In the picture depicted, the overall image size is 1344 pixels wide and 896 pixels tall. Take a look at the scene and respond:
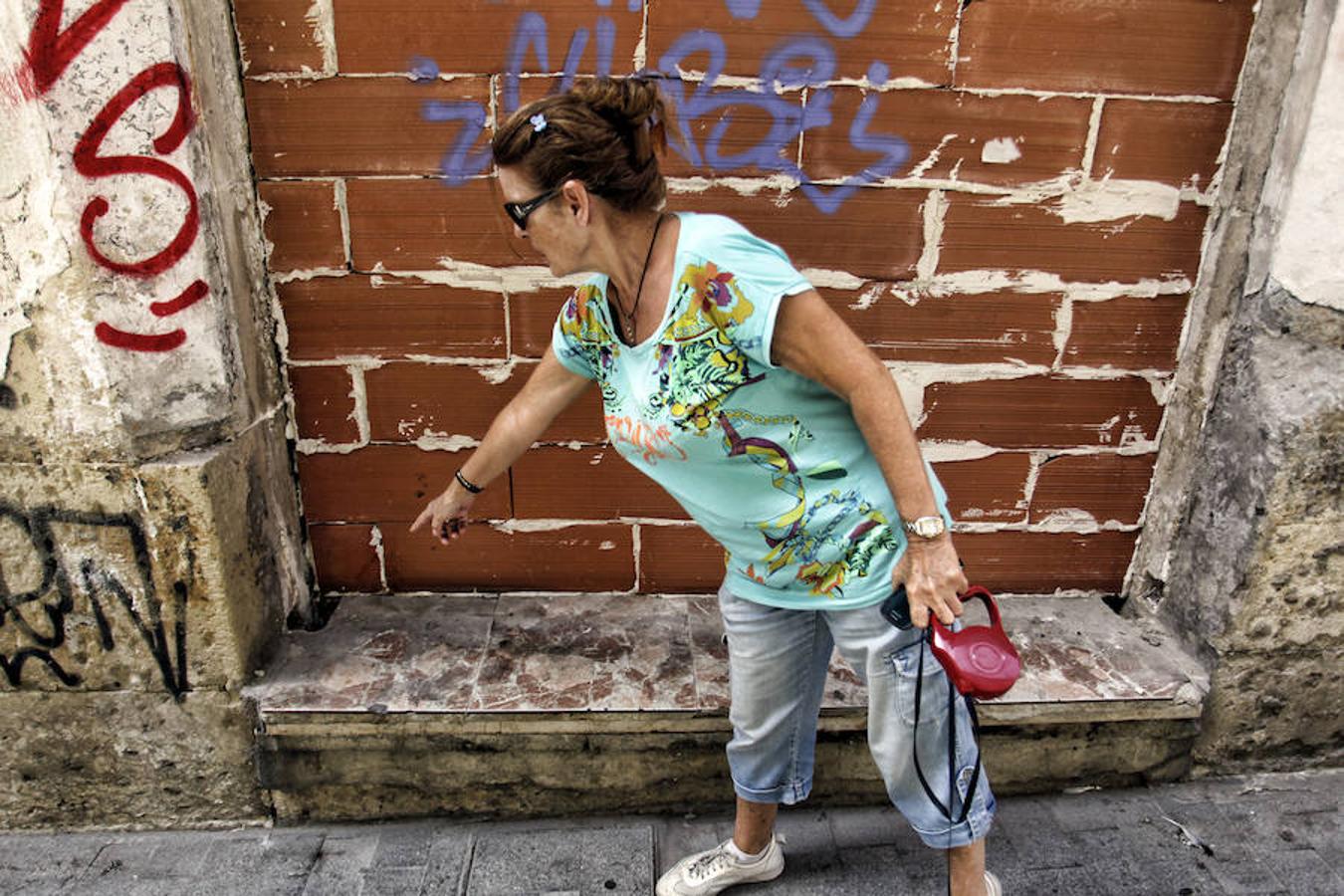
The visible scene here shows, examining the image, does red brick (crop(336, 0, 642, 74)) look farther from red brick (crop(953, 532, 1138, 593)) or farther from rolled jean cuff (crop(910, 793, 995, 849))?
rolled jean cuff (crop(910, 793, 995, 849))

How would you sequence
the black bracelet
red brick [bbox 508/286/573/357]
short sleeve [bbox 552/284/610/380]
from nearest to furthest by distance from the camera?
1. short sleeve [bbox 552/284/610/380]
2. the black bracelet
3. red brick [bbox 508/286/573/357]

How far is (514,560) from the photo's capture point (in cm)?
267

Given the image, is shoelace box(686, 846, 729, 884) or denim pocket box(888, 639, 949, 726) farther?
shoelace box(686, 846, 729, 884)

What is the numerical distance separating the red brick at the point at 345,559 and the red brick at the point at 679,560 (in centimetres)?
83

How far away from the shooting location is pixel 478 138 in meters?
2.23

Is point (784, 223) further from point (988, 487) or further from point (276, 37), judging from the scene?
point (276, 37)

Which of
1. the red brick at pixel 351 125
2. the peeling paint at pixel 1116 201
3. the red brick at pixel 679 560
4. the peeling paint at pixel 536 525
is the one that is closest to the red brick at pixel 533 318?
the red brick at pixel 351 125

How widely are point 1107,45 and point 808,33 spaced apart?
2.51 feet

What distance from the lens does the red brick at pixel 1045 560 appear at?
2691 mm

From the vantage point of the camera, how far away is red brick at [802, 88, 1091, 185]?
7.30ft

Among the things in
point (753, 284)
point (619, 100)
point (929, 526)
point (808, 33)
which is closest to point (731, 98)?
point (808, 33)

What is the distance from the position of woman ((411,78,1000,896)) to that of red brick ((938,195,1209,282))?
961 mm

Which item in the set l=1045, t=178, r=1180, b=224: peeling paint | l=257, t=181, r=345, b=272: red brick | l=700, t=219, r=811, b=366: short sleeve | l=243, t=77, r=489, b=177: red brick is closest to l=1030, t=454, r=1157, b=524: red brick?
l=1045, t=178, r=1180, b=224: peeling paint

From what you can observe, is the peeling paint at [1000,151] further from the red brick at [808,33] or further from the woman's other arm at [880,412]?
the woman's other arm at [880,412]
